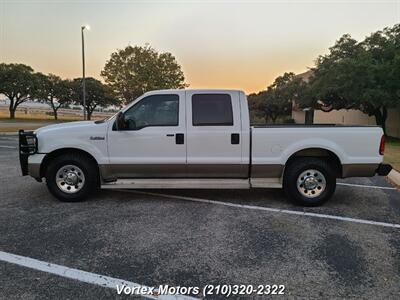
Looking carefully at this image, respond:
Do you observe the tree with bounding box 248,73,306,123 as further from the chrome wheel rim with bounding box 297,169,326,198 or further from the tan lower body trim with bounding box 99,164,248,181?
the tan lower body trim with bounding box 99,164,248,181

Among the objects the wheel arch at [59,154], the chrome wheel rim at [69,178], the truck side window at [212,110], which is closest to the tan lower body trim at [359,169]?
the truck side window at [212,110]

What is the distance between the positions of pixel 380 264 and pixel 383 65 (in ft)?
61.0

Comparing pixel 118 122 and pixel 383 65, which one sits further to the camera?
pixel 383 65

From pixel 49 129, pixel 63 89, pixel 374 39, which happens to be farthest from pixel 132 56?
pixel 49 129

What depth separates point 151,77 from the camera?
34.7 m

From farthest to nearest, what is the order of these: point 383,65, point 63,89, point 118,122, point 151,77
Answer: point 63,89 → point 151,77 → point 383,65 → point 118,122

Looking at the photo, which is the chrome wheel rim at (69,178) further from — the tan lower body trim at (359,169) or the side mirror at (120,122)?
the tan lower body trim at (359,169)


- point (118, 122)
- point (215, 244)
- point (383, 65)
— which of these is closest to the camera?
point (215, 244)

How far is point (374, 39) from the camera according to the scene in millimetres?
21156

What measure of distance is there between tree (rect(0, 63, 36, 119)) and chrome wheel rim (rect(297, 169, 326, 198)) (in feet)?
142

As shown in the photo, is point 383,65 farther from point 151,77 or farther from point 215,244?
point 151,77

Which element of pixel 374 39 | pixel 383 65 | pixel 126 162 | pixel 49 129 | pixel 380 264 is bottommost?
pixel 380 264

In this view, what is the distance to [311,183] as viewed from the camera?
5527 mm

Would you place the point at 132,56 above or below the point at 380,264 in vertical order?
above
